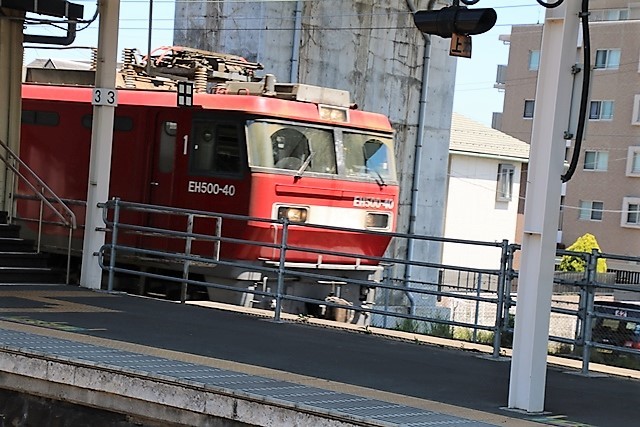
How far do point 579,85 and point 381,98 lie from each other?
1946 centimetres

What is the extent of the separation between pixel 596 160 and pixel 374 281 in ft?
133

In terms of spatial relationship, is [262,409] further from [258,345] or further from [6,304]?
[6,304]

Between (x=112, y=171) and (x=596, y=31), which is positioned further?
(x=596, y=31)

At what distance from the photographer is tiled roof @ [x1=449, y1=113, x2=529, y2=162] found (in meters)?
44.5

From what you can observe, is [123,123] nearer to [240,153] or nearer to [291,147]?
[240,153]

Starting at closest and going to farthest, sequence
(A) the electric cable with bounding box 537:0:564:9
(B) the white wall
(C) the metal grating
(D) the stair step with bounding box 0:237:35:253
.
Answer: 1. (C) the metal grating
2. (A) the electric cable with bounding box 537:0:564:9
3. (D) the stair step with bounding box 0:237:35:253
4. (B) the white wall

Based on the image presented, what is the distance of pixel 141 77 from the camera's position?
64.1 feet

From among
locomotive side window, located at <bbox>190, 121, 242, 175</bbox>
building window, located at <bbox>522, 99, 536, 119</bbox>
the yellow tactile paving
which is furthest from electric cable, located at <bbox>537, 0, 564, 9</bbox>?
building window, located at <bbox>522, 99, 536, 119</bbox>

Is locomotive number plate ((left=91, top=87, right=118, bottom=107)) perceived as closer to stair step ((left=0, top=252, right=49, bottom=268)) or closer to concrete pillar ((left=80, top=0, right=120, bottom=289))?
concrete pillar ((left=80, top=0, right=120, bottom=289))

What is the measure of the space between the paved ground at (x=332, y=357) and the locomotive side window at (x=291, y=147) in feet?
11.5

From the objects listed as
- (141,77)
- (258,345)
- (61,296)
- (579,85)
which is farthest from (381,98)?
(579,85)

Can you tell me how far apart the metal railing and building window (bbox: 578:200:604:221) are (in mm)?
20112

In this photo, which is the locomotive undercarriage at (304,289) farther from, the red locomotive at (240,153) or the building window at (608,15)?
the building window at (608,15)

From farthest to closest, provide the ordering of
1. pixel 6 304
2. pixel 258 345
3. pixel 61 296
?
pixel 61 296 < pixel 6 304 < pixel 258 345
